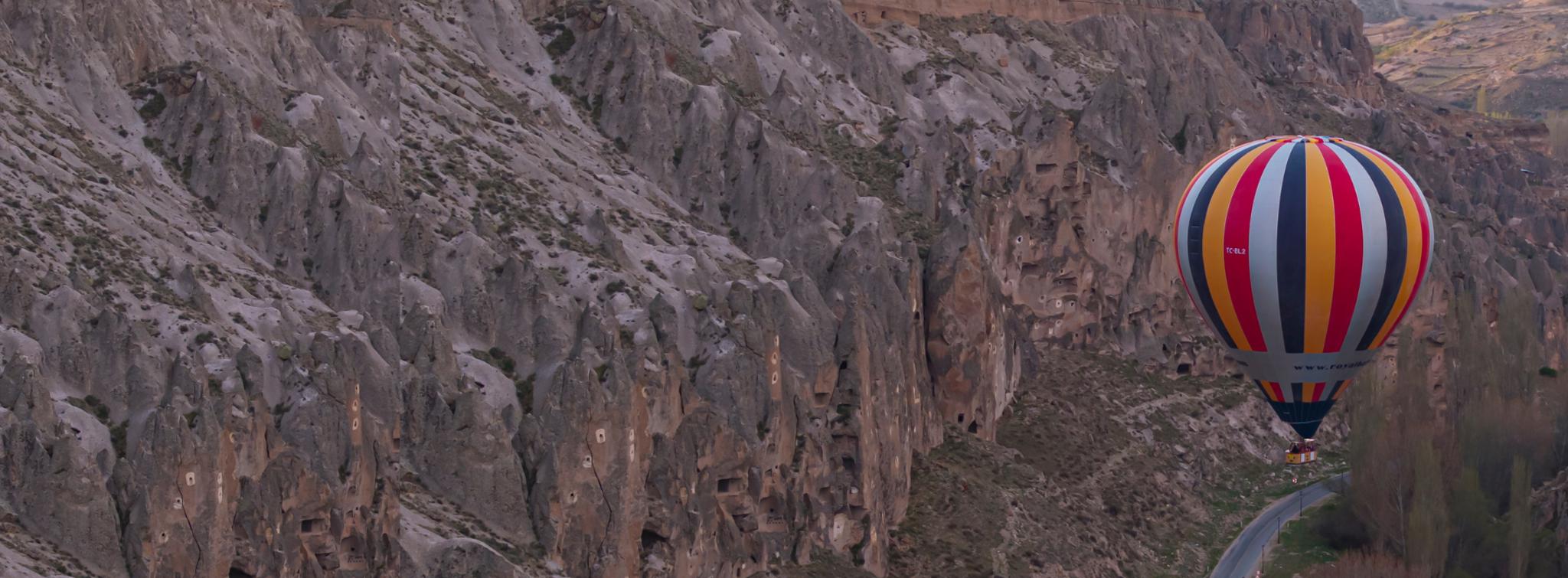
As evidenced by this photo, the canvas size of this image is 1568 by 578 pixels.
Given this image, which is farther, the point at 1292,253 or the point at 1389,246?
the point at 1389,246

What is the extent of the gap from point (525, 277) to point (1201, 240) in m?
31.4

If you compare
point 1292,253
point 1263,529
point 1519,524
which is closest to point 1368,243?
point 1292,253

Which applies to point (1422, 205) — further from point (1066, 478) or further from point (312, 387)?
point (312, 387)

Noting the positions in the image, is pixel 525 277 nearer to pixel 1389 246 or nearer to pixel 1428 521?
pixel 1389 246

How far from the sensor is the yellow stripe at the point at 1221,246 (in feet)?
388

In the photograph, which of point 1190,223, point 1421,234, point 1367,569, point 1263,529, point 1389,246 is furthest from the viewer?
point 1263,529

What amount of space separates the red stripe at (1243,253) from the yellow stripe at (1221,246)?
23 centimetres

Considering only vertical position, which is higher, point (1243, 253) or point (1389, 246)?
point (1389, 246)

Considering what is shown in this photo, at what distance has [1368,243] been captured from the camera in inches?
4535

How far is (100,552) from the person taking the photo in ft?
262

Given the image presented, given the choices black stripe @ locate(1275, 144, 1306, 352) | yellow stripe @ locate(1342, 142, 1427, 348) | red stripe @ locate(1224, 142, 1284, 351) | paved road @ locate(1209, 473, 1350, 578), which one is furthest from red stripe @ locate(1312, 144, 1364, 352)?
paved road @ locate(1209, 473, 1350, 578)

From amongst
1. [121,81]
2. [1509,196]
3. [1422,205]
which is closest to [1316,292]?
[1422,205]

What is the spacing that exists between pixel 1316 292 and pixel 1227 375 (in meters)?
37.9

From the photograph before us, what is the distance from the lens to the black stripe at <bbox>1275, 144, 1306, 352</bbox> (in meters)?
115
